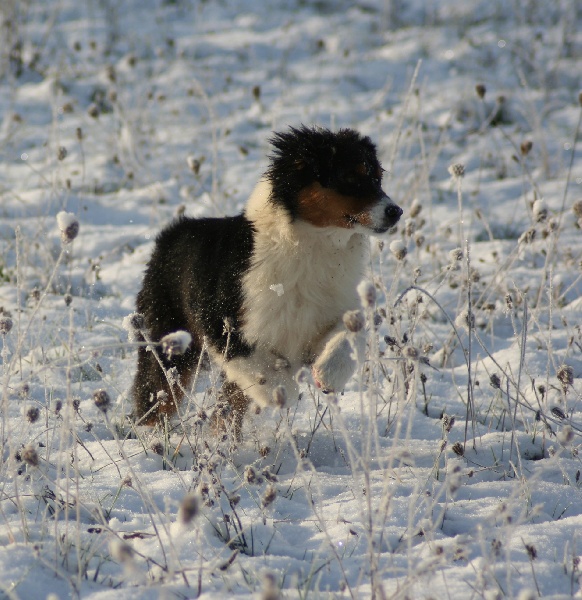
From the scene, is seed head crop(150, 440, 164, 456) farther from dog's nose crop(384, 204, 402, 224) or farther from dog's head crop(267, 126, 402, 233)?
dog's nose crop(384, 204, 402, 224)

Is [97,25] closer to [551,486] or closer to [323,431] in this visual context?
[323,431]

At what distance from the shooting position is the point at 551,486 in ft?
10.6

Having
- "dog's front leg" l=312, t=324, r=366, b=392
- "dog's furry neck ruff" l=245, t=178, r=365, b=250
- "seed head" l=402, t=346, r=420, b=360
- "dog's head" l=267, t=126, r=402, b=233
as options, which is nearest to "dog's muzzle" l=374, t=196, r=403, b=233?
"dog's head" l=267, t=126, r=402, b=233

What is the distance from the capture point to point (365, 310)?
120 inches

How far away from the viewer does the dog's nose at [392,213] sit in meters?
3.47

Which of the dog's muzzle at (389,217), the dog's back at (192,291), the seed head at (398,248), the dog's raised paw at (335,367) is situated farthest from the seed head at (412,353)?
the dog's back at (192,291)

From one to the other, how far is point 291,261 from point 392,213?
0.47 m

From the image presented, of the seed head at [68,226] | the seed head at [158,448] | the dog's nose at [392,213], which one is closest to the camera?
the seed head at [68,226]

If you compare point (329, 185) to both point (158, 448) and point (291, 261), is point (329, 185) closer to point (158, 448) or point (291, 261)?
point (291, 261)

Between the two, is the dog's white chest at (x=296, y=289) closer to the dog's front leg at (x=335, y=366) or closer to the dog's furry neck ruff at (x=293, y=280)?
the dog's furry neck ruff at (x=293, y=280)

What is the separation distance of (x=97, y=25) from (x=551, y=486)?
11.1 meters

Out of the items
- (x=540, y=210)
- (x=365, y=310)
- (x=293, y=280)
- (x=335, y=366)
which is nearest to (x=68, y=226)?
(x=365, y=310)

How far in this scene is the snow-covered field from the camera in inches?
97.3

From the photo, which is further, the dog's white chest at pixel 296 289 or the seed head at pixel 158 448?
the dog's white chest at pixel 296 289
